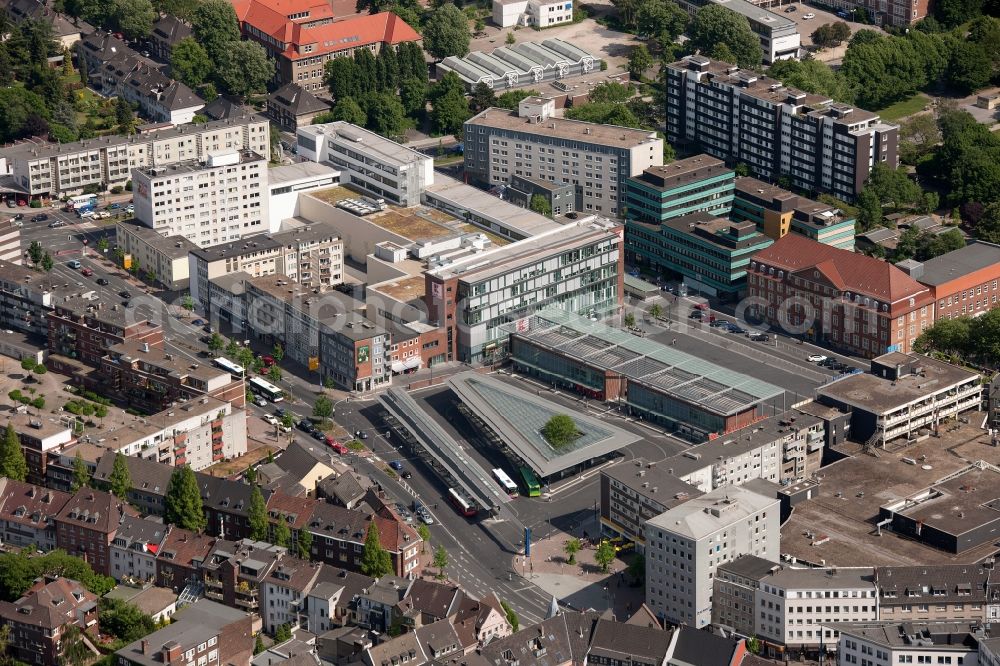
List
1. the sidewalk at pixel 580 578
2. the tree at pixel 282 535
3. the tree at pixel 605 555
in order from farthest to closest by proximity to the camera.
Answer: the tree at pixel 605 555 → the tree at pixel 282 535 → the sidewalk at pixel 580 578

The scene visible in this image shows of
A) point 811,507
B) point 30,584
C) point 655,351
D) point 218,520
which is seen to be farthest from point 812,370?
point 30,584

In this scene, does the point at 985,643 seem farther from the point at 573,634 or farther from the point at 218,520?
the point at 218,520

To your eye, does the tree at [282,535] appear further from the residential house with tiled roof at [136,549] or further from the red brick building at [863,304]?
the red brick building at [863,304]

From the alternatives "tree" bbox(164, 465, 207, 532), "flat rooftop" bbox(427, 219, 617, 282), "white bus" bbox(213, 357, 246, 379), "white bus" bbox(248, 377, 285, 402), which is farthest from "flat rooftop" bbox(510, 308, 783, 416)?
"tree" bbox(164, 465, 207, 532)

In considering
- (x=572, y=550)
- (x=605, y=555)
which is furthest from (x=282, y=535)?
(x=605, y=555)

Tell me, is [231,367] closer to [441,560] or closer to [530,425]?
[530,425]

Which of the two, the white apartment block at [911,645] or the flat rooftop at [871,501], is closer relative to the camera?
the white apartment block at [911,645]

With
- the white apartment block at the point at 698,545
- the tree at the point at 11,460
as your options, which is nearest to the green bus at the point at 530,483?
the white apartment block at the point at 698,545
